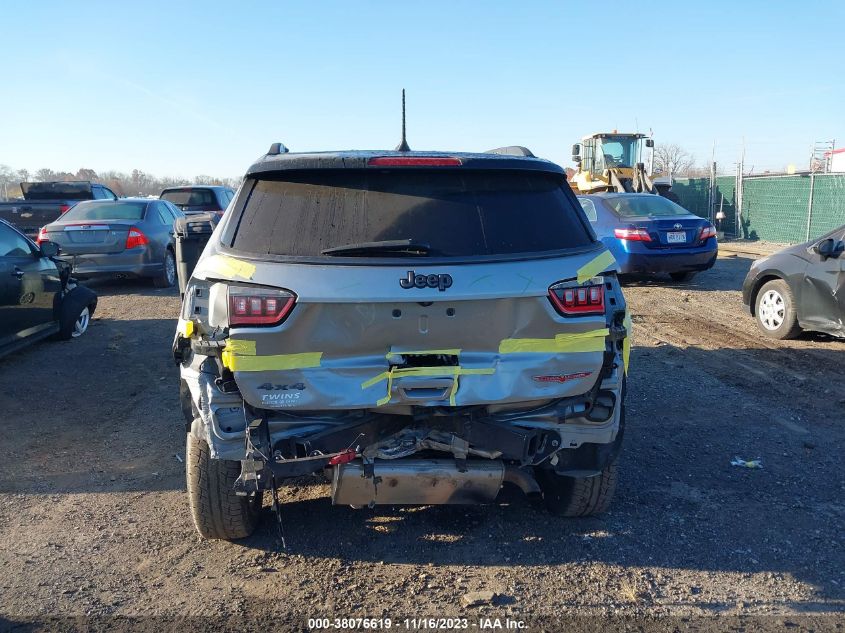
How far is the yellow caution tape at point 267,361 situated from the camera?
9.71 feet

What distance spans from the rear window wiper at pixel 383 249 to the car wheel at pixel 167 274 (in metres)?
9.83

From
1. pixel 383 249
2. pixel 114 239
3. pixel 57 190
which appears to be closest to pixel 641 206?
pixel 114 239


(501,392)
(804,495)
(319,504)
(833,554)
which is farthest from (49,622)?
(804,495)

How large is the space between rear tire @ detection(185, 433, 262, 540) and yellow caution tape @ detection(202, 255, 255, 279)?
0.85 m

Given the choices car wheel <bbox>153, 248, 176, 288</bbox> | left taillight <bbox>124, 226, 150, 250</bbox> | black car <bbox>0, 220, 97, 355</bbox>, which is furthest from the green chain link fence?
black car <bbox>0, 220, 97, 355</bbox>

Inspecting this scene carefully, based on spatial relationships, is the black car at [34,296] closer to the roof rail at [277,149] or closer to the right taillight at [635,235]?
the roof rail at [277,149]

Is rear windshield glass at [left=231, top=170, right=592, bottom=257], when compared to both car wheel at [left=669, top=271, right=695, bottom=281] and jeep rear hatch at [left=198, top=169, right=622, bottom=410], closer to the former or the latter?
jeep rear hatch at [left=198, top=169, right=622, bottom=410]

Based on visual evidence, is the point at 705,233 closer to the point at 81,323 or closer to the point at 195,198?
the point at 81,323

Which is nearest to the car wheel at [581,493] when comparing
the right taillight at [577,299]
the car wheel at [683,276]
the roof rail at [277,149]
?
the right taillight at [577,299]

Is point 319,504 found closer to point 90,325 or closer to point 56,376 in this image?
point 56,376

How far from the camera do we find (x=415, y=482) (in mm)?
3211

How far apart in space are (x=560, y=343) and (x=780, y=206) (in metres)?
21.3

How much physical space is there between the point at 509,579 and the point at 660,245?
9434 millimetres

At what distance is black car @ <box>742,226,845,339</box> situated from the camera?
7.53 m
